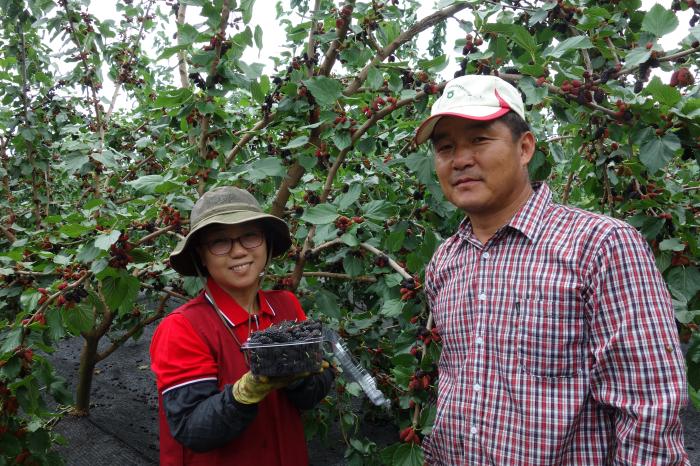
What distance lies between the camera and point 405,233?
1.90m

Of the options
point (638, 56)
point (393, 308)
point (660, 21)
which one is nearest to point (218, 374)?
point (393, 308)

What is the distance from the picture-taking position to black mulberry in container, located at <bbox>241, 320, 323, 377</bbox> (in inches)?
41.9

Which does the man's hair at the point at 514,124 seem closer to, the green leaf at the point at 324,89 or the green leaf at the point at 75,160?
the green leaf at the point at 324,89

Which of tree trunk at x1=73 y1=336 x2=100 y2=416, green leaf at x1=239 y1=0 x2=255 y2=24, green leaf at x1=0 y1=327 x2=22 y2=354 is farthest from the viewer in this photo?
tree trunk at x1=73 y1=336 x2=100 y2=416

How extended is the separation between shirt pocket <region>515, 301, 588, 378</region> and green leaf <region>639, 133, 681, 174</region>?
21.9 inches

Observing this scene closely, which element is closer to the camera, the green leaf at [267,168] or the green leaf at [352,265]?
the green leaf at [267,168]

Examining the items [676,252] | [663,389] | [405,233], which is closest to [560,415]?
[663,389]

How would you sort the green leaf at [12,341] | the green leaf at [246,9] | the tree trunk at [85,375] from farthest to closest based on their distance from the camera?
the tree trunk at [85,375] < the green leaf at [246,9] < the green leaf at [12,341]

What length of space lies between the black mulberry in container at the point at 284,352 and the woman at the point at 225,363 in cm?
4

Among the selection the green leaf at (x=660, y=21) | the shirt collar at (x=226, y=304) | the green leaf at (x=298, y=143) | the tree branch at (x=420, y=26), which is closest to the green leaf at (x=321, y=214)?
the green leaf at (x=298, y=143)

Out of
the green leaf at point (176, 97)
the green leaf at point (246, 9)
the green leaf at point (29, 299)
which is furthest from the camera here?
the green leaf at point (176, 97)

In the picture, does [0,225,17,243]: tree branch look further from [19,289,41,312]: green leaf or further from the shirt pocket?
the shirt pocket

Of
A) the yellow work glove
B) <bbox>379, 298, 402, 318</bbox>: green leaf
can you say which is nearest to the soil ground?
<bbox>379, 298, 402, 318</bbox>: green leaf

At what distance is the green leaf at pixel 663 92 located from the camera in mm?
1299
